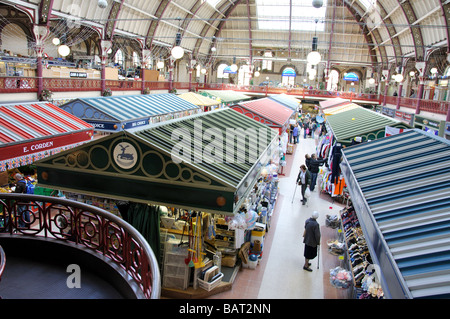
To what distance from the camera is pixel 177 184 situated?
17.5ft

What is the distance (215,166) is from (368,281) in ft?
9.86

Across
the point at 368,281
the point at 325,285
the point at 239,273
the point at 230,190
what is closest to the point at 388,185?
the point at 368,281

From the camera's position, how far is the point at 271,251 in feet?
28.1

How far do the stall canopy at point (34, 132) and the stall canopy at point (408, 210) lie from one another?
776 cm

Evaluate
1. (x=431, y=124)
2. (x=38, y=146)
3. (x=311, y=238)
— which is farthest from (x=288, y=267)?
(x=431, y=124)

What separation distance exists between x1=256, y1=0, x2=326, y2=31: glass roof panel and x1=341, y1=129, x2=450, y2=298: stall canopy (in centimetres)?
2964

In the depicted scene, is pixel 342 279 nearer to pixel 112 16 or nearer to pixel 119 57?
pixel 112 16

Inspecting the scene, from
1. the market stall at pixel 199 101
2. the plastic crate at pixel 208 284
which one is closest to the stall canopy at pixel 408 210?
the plastic crate at pixel 208 284

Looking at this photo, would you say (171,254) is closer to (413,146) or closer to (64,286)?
(64,286)

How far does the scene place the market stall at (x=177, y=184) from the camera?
5.33 meters

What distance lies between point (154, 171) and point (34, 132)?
5.62 meters

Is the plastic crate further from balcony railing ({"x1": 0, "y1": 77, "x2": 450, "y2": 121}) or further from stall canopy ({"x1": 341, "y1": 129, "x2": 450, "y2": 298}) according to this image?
balcony railing ({"x1": 0, "y1": 77, "x2": 450, "y2": 121})

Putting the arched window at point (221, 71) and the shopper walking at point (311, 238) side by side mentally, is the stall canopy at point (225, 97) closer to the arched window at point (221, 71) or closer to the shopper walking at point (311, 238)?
the arched window at point (221, 71)

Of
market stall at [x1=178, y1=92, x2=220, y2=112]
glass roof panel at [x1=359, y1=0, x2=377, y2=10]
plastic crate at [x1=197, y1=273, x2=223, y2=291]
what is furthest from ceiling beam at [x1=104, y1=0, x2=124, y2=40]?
glass roof panel at [x1=359, y1=0, x2=377, y2=10]
